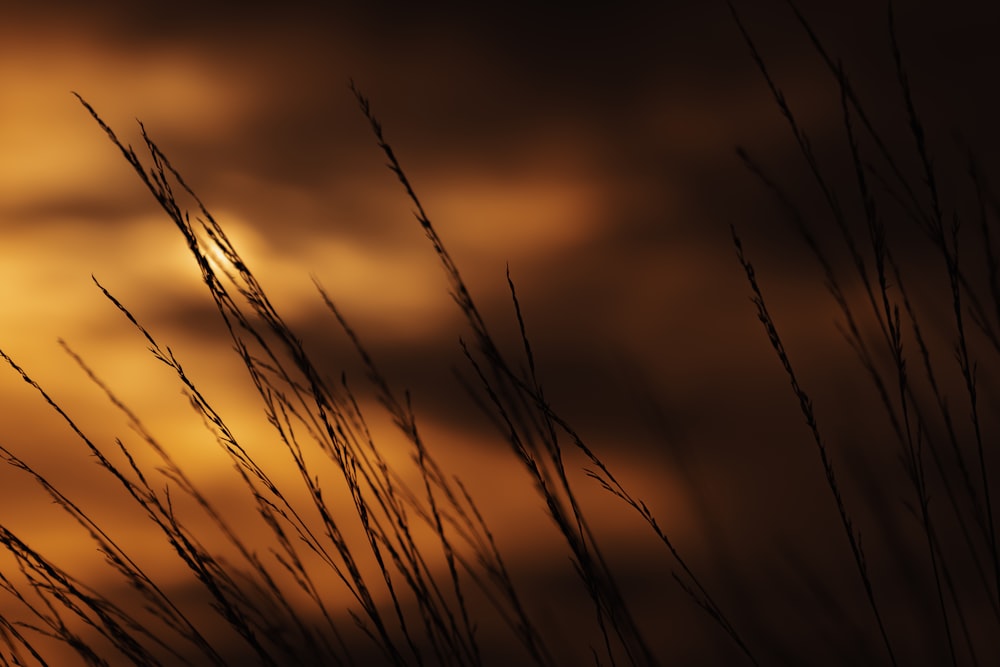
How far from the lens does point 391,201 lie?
6.78ft

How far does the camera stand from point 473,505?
1.29m

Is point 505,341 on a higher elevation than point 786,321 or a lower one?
higher

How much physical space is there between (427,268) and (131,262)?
67 centimetres

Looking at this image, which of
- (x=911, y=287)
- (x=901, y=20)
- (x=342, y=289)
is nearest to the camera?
(x=911, y=287)

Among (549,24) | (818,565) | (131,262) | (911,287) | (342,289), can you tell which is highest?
(549,24)

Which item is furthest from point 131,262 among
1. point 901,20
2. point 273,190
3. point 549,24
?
point 901,20

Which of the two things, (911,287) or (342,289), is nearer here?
(911,287)

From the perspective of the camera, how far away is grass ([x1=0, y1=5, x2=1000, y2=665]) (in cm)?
106

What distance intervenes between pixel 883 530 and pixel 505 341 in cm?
88

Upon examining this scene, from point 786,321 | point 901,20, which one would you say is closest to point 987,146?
point 901,20

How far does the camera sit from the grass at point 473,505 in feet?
3.48

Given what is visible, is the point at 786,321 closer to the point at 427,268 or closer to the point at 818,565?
the point at 818,565

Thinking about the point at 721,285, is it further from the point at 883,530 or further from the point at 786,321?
the point at 883,530

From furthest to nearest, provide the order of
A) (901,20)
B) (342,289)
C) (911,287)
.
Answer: (342,289) < (901,20) < (911,287)
